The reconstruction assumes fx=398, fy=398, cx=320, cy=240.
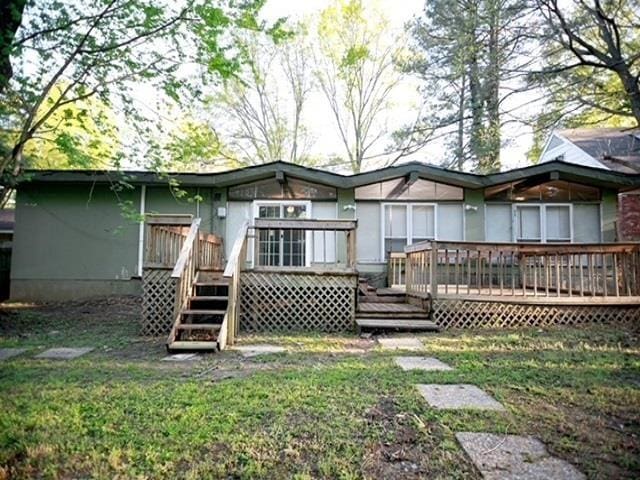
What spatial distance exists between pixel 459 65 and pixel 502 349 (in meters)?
9.96

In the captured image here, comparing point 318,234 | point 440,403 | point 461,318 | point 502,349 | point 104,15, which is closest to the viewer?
point 440,403

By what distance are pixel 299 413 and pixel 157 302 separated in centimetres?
420

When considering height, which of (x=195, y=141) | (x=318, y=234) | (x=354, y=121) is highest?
(x=354, y=121)

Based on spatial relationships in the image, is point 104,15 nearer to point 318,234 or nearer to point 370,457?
point 370,457

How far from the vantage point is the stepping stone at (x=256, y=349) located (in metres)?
4.84

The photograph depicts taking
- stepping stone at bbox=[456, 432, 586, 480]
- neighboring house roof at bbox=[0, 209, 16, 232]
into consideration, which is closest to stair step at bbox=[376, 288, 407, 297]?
stepping stone at bbox=[456, 432, 586, 480]

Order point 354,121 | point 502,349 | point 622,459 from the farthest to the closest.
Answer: point 354,121 < point 502,349 < point 622,459

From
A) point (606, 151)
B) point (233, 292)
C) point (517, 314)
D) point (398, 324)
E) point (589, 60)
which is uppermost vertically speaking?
point (589, 60)

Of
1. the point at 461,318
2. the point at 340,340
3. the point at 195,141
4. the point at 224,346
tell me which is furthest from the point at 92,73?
the point at 461,318

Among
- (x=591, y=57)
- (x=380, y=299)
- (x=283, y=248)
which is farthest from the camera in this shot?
(x=591, y=57)

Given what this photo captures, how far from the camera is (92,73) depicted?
14.3 feet

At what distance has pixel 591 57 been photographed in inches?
400

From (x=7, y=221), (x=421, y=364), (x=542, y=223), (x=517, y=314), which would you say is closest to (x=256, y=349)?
(x=421, y=364)

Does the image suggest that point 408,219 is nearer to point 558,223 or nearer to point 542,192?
point 542,192
